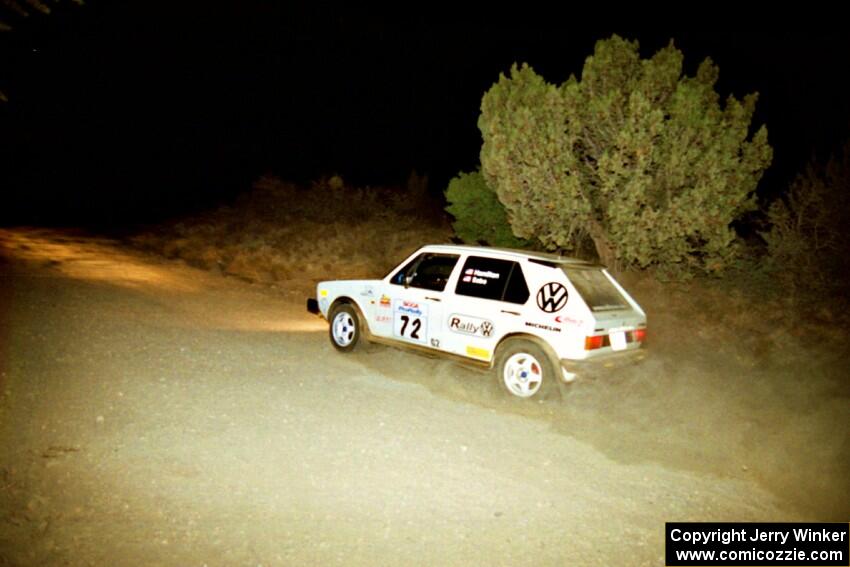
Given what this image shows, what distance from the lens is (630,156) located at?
31.7 feet

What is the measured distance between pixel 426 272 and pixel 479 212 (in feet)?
17.9

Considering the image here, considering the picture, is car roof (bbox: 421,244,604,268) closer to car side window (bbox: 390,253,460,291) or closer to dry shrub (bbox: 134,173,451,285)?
car side window (bbox: 390,253,460,291)

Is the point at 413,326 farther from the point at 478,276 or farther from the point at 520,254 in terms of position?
the point at 520,254

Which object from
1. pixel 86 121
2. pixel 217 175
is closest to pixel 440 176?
pixel 217 175

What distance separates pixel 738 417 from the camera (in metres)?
6.80

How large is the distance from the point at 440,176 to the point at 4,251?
18.4 meters

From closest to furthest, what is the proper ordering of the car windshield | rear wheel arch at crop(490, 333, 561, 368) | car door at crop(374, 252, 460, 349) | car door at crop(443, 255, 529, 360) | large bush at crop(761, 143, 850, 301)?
rear wheel arch at crop(490, 333, 561, 368) < the car windshield < car door at crop(443, 255, 529, 360) < car door at crop(374, 252, 460, 349) < large bush at crop(761, 143, 850, 301)

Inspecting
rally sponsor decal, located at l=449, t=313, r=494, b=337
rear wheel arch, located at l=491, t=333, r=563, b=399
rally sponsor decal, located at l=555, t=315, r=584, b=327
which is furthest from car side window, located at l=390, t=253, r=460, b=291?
rally sponsor decal, located at l=555, t=315, r=584, b=327

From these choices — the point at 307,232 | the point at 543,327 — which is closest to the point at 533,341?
the point at 543,327

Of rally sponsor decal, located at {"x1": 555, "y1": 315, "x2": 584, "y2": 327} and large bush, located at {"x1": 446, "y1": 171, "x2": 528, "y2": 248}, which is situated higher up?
large bush, located at {"x1": 446, "y1": 171, "x2": 528, "y2": 248}

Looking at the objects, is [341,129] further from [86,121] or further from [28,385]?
[28,385]

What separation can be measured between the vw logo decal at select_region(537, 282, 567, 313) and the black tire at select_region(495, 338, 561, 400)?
1.46ft

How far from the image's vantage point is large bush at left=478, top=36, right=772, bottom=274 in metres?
9.43

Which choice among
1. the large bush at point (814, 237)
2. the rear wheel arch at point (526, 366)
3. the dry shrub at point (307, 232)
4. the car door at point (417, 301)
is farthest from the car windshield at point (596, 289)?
the dry shrub at point (307, 232)
